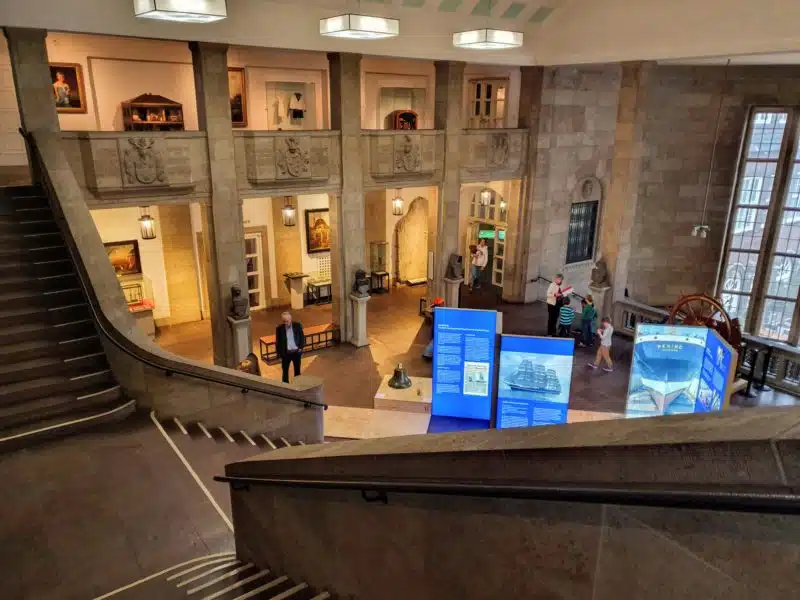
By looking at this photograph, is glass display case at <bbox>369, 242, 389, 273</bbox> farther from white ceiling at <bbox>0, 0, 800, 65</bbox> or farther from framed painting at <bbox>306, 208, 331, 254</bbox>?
white ceiling at <bbox>0, 0, 800, 65</bbox>

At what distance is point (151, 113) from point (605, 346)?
11.5 meters

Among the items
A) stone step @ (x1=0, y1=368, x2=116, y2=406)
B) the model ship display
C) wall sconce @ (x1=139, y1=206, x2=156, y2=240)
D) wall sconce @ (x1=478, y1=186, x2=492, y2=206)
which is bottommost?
the model ship display

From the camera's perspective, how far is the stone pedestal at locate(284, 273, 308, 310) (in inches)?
652

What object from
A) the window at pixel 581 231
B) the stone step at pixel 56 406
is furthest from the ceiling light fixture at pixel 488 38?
the stone step at pixel 56 406

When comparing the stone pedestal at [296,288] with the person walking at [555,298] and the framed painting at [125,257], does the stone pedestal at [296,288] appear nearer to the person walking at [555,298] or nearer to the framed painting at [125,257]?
the framed painting at [125,257]

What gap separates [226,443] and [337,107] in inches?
318

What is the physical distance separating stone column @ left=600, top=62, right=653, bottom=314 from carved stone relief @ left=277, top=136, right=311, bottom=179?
6790mm

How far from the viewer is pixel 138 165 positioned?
1036cm

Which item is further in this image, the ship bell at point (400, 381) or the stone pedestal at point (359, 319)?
the stone pedestal at point (359, 319)

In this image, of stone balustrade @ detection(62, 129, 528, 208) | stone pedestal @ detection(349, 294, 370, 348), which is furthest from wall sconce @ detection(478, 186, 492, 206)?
stone pedestal @ detection(349, 294, 370, 348)

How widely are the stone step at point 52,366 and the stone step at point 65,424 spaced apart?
22.8 inches

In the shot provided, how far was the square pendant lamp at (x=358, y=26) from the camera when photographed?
337 inches

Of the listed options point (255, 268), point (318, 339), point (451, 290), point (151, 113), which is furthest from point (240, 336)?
point (151, 113)

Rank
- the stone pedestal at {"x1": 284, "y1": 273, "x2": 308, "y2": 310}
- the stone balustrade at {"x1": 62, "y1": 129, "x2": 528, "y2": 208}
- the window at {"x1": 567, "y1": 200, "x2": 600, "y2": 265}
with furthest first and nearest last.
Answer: the window at {"x1": 567, "y1": 200, "x2": 600, "y2": 265} < the stone pedestal at {"x1": 284, "y1": 273, "x2": 308, "y2": 310} < the stone balustrade at {"x1": 62, "y1": 129, "x2": 528, "y2": 208}
